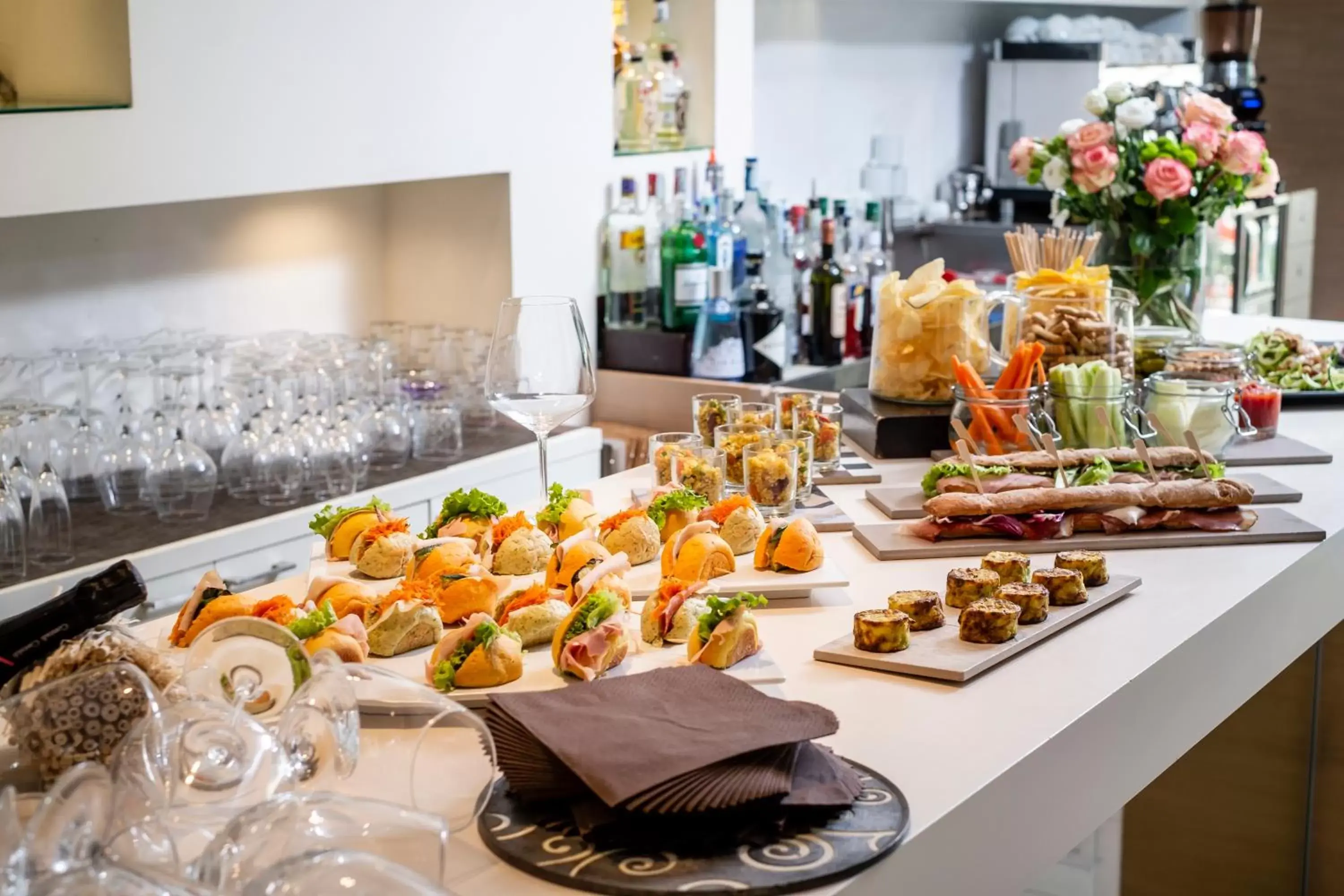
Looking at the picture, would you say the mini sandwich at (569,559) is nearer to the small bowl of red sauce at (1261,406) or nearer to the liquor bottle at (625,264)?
the small bowl of red sauce at (1261,406)

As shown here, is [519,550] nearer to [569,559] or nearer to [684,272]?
[569,559]

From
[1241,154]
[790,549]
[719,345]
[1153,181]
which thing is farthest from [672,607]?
[719,345]

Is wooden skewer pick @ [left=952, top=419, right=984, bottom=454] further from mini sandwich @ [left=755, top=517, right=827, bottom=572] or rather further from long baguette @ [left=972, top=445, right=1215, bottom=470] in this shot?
mini sandwich @ [left=755, top=517, right=827, bottom=572]

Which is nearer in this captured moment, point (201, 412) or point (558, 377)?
point (558, 377)

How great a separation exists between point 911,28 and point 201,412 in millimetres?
3633

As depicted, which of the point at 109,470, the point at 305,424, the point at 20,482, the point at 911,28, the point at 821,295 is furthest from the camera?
the point at 911,28

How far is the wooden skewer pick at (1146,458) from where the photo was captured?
182cm

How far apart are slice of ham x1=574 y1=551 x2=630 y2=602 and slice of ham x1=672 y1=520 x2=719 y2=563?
0.10 meters

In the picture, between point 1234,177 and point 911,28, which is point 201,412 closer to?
point 1234,177

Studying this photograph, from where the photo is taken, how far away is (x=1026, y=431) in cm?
200

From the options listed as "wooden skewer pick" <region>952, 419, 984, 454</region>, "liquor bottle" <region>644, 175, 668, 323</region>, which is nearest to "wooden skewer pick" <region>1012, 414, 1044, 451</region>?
"wooden skewer pick" <region>952, 419, 984, 454</region>

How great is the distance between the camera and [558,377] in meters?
1.61

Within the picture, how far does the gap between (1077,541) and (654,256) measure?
2.06m

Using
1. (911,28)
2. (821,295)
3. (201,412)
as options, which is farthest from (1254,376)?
(911,28)
